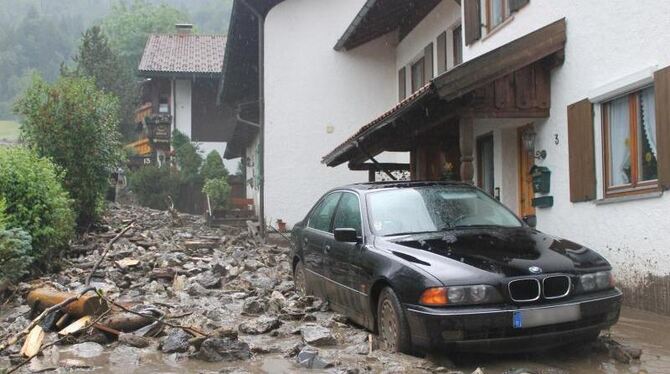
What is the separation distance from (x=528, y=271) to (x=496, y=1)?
289 inches

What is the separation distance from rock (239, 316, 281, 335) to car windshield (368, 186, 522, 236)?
141 cm

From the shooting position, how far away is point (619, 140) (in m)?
7.77

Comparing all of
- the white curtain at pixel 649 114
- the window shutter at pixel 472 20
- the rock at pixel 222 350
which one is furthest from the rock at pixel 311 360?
the window shutter at pixel 472 20

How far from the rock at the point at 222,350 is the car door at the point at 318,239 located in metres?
1.59

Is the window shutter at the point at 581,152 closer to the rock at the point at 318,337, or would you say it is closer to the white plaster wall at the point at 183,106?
the rock at the point at 318,337

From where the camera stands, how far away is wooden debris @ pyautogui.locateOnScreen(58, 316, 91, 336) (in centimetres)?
602

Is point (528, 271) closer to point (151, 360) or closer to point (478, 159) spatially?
point (151, 360)

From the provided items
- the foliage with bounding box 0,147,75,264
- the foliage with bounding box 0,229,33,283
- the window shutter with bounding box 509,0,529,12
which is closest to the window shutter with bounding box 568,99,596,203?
the window shutter with bounding box 509,0,529,12

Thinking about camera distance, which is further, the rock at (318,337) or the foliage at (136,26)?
the foliage at (136,26)

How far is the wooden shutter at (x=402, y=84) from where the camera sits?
1789 centimetres

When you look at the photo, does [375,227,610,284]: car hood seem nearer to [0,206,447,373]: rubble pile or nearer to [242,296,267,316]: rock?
[0,206,447,373]: rubble pile

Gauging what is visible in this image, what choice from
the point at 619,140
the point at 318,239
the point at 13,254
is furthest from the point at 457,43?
the point at 13,254

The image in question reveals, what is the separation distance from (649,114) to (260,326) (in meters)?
4.78

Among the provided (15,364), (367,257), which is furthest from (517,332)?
(15,364)
